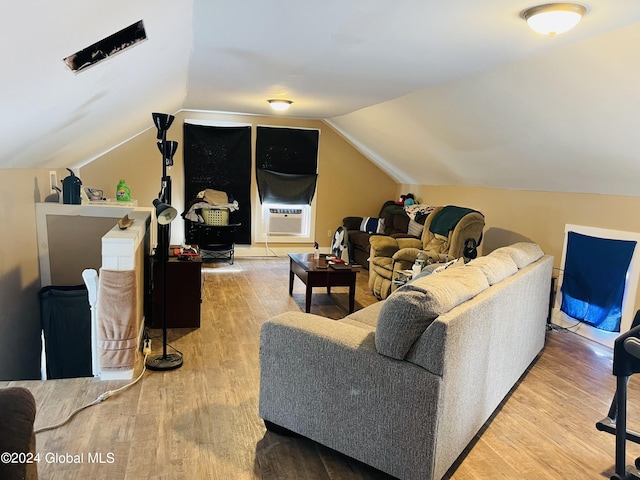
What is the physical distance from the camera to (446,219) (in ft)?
16.5

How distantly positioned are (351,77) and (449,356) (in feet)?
8.56

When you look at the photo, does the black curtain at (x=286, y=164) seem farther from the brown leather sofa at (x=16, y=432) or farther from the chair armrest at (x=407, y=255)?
the brown leather sofa at (x=16, y=432)

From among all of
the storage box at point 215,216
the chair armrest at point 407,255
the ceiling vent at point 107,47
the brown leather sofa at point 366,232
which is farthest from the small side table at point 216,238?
the ceiling vent at point 107,47

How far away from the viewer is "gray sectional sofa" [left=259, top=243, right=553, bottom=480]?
1959 millimetres

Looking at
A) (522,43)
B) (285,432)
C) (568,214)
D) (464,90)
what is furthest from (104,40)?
(568,214)

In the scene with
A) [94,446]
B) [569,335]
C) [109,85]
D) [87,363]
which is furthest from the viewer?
[569,335]

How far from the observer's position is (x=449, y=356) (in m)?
1.96

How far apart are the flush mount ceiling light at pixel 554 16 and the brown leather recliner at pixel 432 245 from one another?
246cm

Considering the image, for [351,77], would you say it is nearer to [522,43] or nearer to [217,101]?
[522,43]

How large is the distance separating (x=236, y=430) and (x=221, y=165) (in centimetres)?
504

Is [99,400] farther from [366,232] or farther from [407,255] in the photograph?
[366,232]

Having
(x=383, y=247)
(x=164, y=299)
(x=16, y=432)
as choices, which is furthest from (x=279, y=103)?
(x=16, y=432)

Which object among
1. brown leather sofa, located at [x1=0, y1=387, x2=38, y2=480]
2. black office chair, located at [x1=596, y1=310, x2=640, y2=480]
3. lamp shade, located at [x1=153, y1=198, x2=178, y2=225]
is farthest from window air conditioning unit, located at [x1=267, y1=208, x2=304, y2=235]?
brown leather sofa, located at [x1=0, y1=387, x2=38, y2=480]

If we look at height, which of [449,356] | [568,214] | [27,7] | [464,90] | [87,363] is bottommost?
[87,363]
